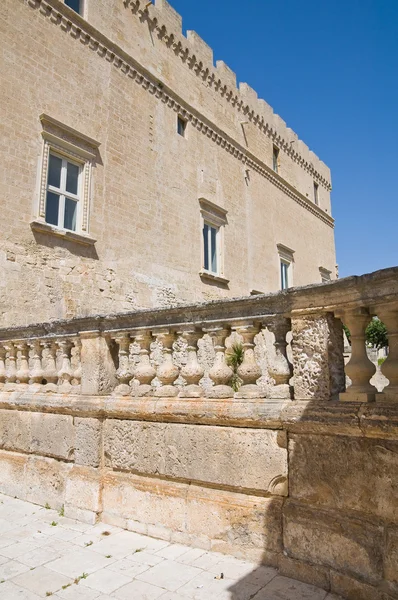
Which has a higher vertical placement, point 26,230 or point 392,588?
point 26,230

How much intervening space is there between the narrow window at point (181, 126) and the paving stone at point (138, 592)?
11985 mm

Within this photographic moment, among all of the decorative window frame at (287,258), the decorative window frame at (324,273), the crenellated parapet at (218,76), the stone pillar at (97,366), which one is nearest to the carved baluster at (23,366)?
the stone pillar at (97,366)

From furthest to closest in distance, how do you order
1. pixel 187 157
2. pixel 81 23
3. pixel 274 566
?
pixel 187 157 → pixel 81 23 → pixel 274 566

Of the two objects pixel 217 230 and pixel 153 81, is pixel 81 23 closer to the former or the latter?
pixel 153 81

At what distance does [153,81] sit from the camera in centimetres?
1180

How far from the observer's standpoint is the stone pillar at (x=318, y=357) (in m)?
2.91

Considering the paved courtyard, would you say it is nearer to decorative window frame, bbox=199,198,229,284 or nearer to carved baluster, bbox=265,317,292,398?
carved baluster, bbox=265,317,292,398

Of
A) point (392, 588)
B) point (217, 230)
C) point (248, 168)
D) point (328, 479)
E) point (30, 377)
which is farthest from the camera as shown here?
point (248, 168)

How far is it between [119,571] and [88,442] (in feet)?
4.41

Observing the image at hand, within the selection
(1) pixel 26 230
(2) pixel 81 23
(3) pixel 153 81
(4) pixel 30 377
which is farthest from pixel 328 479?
(3) pixel 153 81

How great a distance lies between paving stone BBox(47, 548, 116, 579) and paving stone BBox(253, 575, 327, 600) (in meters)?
1.17

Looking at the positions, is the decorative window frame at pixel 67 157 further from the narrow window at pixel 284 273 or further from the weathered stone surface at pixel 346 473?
the narrow window at pixel 284 273

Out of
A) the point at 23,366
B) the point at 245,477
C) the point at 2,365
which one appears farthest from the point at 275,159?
the point at 245,477

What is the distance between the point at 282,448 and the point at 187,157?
11147 millimetres
